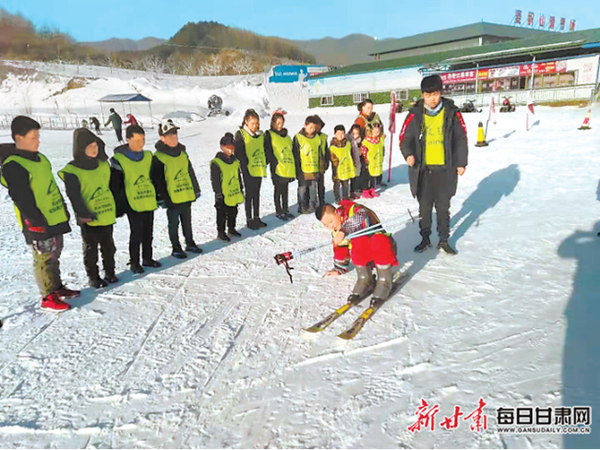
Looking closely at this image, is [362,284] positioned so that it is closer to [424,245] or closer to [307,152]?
[424,245]

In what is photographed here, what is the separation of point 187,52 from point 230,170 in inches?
3867

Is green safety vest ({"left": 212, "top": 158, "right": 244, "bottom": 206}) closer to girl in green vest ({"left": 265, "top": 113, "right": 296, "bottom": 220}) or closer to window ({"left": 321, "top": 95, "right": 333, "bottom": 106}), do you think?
girl in green vest ({"left": 265, "top": 113, "right": 296, "bottom": 220})

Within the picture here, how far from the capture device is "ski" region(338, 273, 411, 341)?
3.25 m

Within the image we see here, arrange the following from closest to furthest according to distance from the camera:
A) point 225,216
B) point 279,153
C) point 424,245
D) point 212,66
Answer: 1. point 424,245
2. point 225,216
3. point 279,153
4. point 212,66

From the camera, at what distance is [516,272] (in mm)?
4273

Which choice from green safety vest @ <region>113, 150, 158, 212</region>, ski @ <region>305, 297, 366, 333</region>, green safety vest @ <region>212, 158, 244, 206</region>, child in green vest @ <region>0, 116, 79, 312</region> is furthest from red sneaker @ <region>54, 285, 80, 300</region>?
ski @ <region>305, 297, 366, 333</region>

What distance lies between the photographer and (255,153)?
623 centimetres

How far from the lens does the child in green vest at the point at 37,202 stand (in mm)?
3461

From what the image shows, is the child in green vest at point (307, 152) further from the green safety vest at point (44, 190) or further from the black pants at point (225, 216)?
the green safety vest at point (44, 190)

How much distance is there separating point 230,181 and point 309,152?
1.69 m

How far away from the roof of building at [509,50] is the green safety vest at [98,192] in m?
31.2

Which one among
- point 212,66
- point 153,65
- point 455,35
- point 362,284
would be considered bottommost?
point 362,284

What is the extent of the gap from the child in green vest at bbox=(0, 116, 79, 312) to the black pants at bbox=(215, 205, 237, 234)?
7.18 feet

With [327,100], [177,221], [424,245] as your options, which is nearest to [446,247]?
[424,245]
